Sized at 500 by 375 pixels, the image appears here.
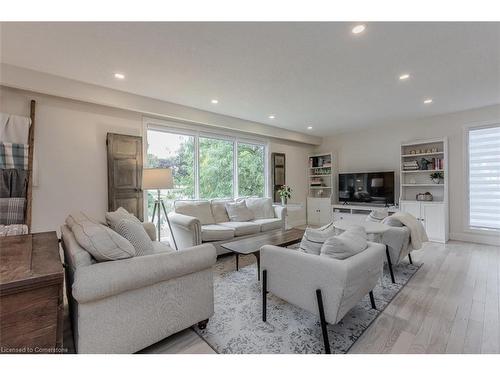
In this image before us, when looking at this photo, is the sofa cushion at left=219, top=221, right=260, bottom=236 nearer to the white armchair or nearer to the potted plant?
the potted plant

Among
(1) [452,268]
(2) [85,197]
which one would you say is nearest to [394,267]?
(1) [452,268]

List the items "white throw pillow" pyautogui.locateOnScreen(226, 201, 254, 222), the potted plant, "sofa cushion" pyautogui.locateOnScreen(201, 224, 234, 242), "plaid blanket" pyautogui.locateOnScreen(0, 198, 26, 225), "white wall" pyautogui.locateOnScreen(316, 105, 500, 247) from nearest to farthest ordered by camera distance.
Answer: "plaid blanket" pyautogui.locateOnScreen(0, 198, 26, 225) → "sofa cushion" pyautogui.locateOnScreen(201, 224, 234, 242) → "white throw pillow" pyautogui.locateOnScreen(226, 201, 254, 222) → "white wall" pyautogui.locateOnScreen(316, 105, 500, 247) → the potted plant

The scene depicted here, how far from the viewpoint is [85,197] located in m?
3.34

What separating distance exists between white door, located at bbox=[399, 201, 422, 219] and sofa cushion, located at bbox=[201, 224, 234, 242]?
3.60m

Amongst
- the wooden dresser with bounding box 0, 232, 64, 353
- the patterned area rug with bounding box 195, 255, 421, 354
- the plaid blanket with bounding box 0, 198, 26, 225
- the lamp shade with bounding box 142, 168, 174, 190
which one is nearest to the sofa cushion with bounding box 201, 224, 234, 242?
the lamp shade with bounding box 142, 168, 174, 190

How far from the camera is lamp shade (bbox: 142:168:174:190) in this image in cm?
335

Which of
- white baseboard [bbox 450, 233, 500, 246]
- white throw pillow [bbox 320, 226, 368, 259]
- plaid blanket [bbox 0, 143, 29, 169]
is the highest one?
plaid blanket [bbox 0, 143, 29, 169]

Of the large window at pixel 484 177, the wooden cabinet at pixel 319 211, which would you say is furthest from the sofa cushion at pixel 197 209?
the large window at pixel 484 177

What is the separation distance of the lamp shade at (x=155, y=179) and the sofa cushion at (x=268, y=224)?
1.71 m

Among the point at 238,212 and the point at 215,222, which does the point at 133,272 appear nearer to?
the point at 215,222

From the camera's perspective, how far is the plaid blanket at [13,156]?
8.70 ft

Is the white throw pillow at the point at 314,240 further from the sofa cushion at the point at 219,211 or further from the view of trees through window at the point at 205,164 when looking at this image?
the view of trees through window at the point at 205,164
